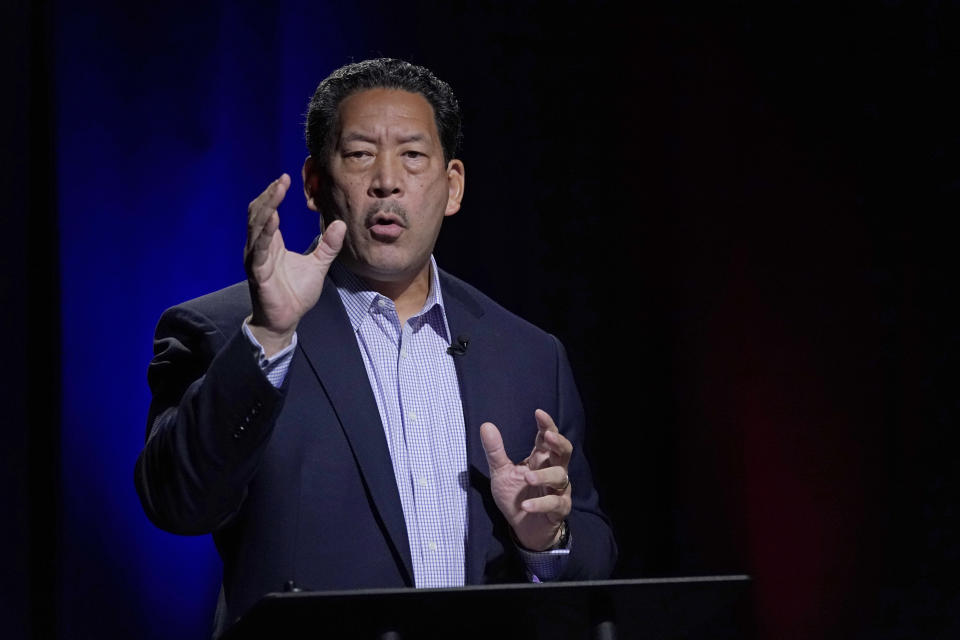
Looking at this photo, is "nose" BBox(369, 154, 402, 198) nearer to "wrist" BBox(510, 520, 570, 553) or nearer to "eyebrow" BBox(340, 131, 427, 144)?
"eyebrow" BBox(340, 131, 427, 144)

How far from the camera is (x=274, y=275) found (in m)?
1.67

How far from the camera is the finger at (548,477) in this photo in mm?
1784

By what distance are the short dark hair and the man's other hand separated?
0.73m

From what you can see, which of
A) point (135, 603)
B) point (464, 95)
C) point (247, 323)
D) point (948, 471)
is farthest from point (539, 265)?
point (247, 323)

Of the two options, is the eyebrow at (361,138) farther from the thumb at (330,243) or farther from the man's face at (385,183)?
the thumb at (330,243)

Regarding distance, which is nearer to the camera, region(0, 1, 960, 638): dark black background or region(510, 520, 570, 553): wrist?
region(510, 520, 570, 553): wrist

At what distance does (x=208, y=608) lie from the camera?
10.2 ft

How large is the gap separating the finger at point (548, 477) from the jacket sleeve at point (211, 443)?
405 mm

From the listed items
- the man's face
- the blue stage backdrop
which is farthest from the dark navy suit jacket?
the blue stage backdrop

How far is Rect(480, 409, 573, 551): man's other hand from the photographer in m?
1.80

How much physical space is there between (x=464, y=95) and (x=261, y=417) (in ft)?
6.19

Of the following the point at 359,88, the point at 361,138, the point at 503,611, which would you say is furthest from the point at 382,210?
the point at 503,611

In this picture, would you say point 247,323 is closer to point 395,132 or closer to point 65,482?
point 395,132

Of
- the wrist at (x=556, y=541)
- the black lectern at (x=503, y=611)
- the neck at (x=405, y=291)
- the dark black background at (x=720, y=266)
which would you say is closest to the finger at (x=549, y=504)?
the wrist at (x=556, y=541)
